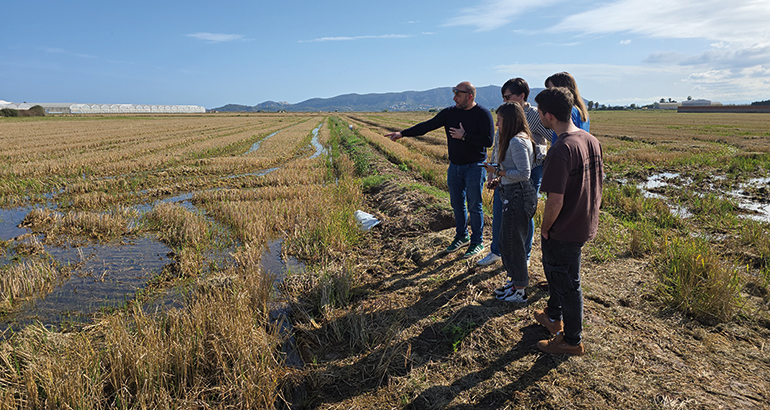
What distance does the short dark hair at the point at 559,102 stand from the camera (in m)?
2.88

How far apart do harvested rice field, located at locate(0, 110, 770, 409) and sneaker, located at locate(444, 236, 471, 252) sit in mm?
176

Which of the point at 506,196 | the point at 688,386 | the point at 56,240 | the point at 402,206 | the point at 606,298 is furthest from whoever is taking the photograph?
the point at 402,206

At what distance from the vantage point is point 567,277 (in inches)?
118

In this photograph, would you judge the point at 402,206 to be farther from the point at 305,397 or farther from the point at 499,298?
the point at 305,397

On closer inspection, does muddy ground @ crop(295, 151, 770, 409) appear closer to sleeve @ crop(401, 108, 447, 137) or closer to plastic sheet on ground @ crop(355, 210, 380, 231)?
sleeve @ crop(401, 108, 447, 137)

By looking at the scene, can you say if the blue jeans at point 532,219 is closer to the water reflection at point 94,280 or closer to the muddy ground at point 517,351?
the muddy ground at point 517,351

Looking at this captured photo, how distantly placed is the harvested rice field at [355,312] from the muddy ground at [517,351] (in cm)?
2

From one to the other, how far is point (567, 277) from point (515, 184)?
3.72 feet

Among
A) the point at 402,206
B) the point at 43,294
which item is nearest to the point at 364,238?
the point at 402,206

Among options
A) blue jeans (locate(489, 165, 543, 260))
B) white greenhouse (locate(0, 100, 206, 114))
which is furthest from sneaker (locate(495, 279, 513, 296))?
white greenhouse (locate(0, 100, 206, 114))

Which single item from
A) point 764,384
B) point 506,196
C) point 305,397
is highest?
point 506,196

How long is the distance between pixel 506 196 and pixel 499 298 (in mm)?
1183

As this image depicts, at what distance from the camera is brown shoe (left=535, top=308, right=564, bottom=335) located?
11.1 ft

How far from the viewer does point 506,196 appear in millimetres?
3854
